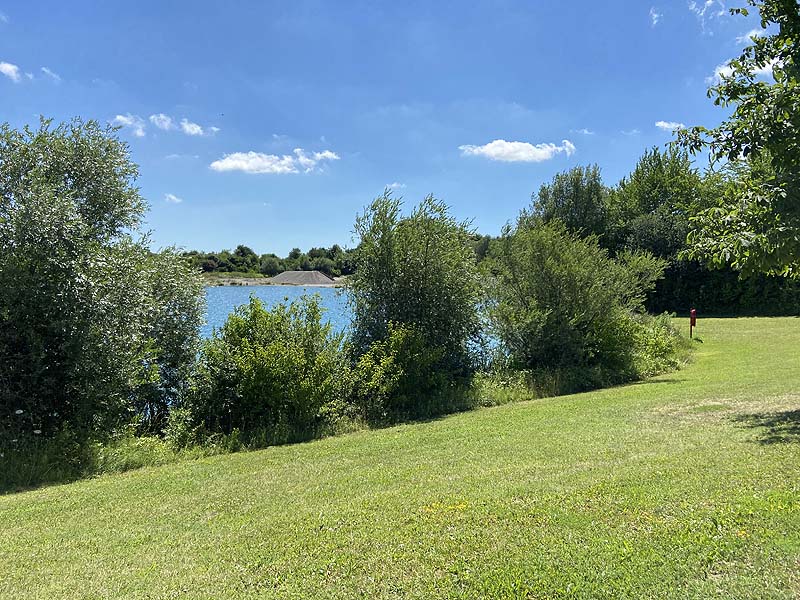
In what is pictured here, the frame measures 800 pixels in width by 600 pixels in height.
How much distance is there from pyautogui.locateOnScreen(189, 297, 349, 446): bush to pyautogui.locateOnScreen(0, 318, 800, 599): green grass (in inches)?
82.4

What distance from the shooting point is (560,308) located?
16.0 metres

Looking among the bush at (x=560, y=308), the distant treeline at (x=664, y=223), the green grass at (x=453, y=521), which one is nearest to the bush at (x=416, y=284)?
the bush at (x=560, y=308)

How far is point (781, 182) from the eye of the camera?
670 cm

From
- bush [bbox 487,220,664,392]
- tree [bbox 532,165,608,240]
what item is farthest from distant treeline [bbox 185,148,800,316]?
bush [bbox 487,220,664,392]

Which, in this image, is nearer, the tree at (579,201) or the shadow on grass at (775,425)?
the shadow on grass at (775,425)

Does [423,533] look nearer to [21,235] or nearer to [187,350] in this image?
[21,235]

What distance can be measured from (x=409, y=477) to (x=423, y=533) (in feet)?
6.28

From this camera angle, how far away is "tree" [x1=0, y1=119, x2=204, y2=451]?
29.0 feet

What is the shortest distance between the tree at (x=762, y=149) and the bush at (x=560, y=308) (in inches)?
307

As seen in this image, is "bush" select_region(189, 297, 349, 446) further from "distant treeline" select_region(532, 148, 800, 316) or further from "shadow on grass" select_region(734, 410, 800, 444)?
"distant treeline" select_region(532, 148, 800, 316)

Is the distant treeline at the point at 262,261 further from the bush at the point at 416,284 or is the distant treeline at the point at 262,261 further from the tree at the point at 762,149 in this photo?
the tree at the point at 762,149

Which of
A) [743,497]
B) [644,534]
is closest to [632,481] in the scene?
[743,497]

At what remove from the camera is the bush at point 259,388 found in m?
10.6

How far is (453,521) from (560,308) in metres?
12.4
